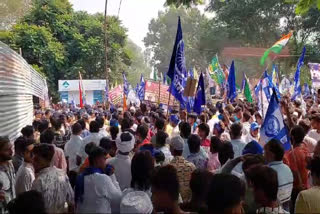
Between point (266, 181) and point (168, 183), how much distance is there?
2.53 ft

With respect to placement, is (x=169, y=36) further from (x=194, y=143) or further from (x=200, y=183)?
(x=200, y=183)

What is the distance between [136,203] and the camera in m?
3.94

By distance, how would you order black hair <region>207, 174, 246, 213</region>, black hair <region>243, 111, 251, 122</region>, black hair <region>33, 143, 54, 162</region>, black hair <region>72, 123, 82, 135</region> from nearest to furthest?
1. black hair <region>207, 174, 246, 213</region>
2. black hair <region>33, 143, 54, 162</region>
3. black hair <region>72, 123, 82, 135</region>
4. black hair <region>243, 111, 251, 122</region>

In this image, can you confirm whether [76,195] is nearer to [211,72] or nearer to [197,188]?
[197,188]

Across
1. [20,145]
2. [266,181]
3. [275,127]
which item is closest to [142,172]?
[266,181]

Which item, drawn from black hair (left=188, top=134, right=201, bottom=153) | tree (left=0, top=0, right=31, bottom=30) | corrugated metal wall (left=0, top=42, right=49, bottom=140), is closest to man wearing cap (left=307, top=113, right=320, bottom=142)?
black hair (left=188, top=134, right=201, bottom=153)

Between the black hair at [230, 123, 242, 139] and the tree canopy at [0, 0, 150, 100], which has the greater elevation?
the tree canopy at [0, 0, 150, 100]

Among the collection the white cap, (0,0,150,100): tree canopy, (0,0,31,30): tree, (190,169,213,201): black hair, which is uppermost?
(0,0,31,30): tree

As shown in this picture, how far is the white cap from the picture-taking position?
12.8 ft

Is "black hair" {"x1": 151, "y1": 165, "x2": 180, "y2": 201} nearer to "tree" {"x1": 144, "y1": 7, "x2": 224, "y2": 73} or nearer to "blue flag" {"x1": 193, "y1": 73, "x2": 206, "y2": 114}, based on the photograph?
"blue flag" {"x1": 193, "y1": 73, "x2": 206, "y2": 114}

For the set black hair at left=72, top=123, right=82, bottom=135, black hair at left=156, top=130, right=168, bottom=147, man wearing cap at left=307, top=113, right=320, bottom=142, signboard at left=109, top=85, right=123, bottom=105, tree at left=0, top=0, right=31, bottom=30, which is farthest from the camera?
tree at left=0, top=0, right=31, bottom=30

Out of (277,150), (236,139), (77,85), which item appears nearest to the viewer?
(277,150)

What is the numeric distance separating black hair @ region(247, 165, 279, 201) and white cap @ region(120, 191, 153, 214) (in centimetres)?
100

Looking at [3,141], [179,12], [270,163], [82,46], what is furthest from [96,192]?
[179,12]
